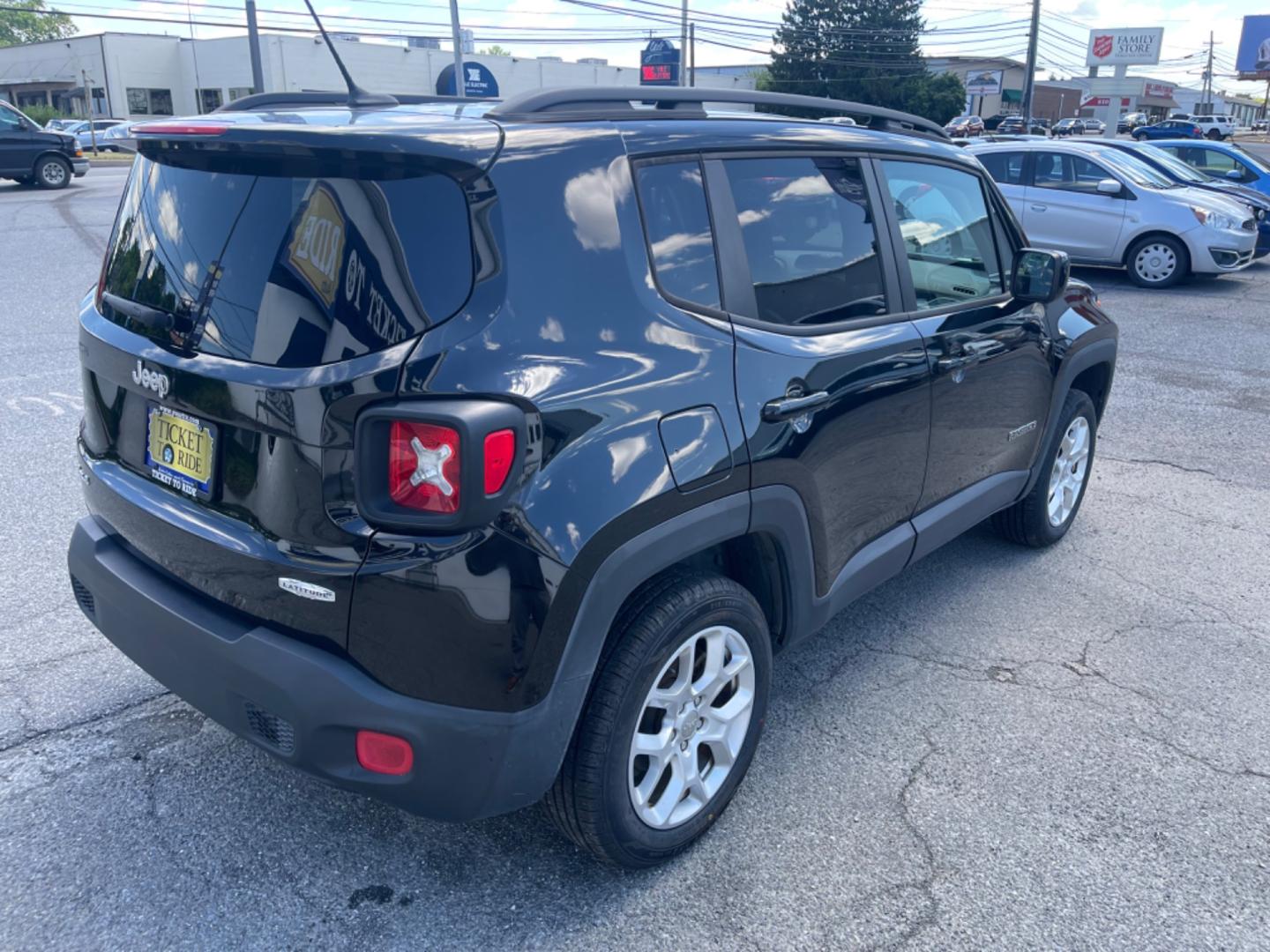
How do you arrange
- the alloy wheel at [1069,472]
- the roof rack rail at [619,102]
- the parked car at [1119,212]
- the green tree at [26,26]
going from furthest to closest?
the green tree at [26,26], the parked car at [1119,212], the alloy wheel at [1069,472], the roof rack rail at [619,102]

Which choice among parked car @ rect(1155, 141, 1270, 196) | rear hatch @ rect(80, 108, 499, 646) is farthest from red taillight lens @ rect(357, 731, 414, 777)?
parked car @ rect(1155, 141, 1270, 196)

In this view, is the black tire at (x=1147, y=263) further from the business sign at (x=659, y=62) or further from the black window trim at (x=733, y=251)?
the business sign at (x=659, y=62)

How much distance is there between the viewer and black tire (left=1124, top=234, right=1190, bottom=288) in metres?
12.4

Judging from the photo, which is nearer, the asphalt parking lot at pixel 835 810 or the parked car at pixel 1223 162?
the asphalt parking lot at pixel 835 810

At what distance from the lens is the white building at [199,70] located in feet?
182

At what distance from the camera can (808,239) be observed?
3.03 meters

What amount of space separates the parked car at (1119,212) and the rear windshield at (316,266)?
11.6m

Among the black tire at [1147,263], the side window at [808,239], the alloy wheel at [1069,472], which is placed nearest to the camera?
the side window at [808,239]

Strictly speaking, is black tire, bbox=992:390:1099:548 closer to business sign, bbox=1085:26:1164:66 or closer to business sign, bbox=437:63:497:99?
business sign, bbox=437:63:497:99

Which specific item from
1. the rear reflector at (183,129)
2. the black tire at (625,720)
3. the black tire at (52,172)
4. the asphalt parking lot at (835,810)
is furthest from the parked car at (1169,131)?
the rear reflector at (183,129)

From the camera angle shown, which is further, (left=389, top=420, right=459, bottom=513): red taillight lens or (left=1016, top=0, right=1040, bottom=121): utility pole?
(left=1016, top=0, right=1040, bottom=121): utility pole

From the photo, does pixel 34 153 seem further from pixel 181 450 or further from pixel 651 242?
pixel 651 242

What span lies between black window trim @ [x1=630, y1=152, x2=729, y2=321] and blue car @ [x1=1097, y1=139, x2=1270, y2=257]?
12.5 m

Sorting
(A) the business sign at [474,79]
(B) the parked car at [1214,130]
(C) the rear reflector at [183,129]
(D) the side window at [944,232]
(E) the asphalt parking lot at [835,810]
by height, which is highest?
(A) the business sign at [474,79]
